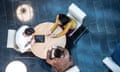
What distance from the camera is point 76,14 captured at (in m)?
7.32

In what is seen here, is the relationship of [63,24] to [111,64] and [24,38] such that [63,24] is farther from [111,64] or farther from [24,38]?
[111,64]

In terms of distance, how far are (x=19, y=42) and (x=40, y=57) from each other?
659mm

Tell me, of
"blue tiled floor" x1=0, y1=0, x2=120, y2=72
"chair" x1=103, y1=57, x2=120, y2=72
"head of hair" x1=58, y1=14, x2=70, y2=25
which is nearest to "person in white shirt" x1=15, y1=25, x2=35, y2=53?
"blue tiled floor" x1=0, y1=0, x2=120, y2=72

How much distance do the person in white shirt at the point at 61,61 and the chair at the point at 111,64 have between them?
95 centimetres

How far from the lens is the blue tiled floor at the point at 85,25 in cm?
770

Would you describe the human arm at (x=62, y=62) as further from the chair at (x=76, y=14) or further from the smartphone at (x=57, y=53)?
the chair at (x=76, y=14)

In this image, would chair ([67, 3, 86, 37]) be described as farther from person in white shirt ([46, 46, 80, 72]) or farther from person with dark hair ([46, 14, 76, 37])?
person in white shirt ([46, 46, 80, 72])

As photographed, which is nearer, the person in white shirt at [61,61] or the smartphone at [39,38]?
the person in white shirt at [61,61]

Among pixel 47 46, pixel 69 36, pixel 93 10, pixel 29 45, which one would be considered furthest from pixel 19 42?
pixel 93 10

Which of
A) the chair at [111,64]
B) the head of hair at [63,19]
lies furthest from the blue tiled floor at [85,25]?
the head of hair at [63,19]

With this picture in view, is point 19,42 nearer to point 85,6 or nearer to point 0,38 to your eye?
point 0,38

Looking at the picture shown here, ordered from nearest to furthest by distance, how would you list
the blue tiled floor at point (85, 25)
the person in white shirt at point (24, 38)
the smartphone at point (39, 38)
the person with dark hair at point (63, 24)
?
the person in white shirt at point (24, 38), the person with dark hair at point (63, 24), the smartphone at point (39, 38), the blue tiled floor at point (85, 25)

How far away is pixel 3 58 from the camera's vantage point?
25.2 feet

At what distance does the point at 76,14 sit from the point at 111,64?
161cm
